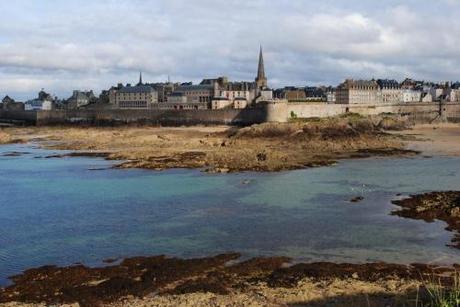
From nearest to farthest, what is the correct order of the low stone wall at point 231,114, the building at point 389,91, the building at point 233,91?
the low stone wall at point 231,114 → the building at point 233,91 → the building at point 389,91

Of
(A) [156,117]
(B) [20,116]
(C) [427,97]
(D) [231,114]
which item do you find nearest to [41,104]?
(B) [20,116]

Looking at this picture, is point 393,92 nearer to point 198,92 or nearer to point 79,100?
point 198,92

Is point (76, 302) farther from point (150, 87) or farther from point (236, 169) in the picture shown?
point (150, 87)

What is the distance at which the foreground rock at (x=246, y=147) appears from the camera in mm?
34250

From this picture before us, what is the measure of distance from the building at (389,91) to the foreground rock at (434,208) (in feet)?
295

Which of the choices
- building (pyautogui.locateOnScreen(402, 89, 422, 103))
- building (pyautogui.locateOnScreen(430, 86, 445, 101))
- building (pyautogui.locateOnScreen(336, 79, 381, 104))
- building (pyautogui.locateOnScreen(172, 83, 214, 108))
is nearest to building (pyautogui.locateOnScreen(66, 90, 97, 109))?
building (pyautogui.locateOnScreen(172, 83, 214, 108))

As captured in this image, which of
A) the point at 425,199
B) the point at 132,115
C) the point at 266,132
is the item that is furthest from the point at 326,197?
the point at 132,115

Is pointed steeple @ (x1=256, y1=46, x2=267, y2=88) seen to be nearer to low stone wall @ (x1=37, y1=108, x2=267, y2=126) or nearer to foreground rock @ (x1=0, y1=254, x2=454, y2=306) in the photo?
low stone wall @ (x1=37, y1=108, x2=267, y2=126)

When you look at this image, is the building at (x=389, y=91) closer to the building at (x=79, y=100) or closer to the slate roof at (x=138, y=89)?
the slate roof at (x=138, y=89)

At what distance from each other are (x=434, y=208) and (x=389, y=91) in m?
94.7

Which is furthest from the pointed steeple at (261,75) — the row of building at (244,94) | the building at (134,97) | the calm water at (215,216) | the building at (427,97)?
the calm water at (215,216)

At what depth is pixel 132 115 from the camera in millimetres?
75188

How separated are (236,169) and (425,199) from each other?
41.8ft

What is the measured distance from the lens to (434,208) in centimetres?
1964
